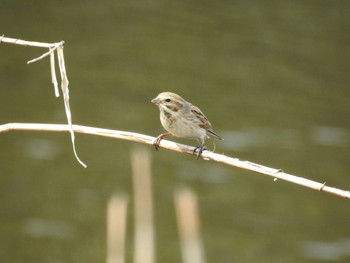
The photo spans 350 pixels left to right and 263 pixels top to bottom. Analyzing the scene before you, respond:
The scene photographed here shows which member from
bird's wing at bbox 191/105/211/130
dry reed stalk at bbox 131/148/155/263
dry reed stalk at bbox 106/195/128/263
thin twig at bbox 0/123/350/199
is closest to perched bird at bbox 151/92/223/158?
bird's wing at bbox 191/105/211/130

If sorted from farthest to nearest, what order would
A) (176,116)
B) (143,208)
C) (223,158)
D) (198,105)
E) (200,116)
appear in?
(198,105)
(200,116)
(176,116)
(143,208)
(223,158)

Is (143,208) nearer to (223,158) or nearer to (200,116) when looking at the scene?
(200,116)

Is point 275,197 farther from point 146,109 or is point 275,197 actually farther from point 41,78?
point 41,78

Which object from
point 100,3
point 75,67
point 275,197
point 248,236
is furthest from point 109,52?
point 248,236

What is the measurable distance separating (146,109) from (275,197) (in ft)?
9.95

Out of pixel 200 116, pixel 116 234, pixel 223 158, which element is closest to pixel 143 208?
pixel 116 234

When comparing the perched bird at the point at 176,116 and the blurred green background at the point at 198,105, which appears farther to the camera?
the blurred green background at the point at 198,105

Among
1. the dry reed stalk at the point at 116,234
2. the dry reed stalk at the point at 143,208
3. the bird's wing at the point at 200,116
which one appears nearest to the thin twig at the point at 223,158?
the dry reed stalk at the point at 143,208

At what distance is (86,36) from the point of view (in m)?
21.5

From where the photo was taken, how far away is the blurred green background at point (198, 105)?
50.0ft

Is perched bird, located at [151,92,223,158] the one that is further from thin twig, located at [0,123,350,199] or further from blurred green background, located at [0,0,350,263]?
blurred green background, located at [0,0,350,263]

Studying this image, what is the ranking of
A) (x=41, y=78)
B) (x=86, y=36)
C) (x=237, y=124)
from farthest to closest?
1. (x=86, y=36)
2. (x=41, y=78)
3. (x=237, y=124)

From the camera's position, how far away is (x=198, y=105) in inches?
706

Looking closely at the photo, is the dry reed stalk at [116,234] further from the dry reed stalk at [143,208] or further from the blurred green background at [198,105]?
the blurred green background at [198,105]
